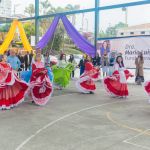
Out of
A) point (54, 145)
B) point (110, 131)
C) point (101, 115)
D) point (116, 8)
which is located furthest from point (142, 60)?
point (54, 145)

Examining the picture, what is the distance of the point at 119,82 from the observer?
11.3 m

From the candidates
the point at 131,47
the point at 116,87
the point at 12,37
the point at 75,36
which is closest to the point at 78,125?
the point at 116,87

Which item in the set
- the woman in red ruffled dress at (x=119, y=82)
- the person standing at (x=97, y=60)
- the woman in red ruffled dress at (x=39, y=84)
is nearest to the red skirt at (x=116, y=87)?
the woman in red ruffled dress at (x=119, y=82)

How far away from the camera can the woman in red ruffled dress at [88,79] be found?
12.0m

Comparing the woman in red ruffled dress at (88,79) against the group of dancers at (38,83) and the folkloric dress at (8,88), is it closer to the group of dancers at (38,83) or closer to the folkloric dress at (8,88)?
the group of dancers at (38,83)

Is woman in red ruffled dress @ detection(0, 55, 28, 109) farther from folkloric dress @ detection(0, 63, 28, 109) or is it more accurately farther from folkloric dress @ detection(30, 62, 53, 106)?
folkloric dress @ detection(30, 62, 53, 106)

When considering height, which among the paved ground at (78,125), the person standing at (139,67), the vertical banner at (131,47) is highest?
the vertical banner at (131,47)

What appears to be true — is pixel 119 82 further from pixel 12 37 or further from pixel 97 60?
pixel 12 37

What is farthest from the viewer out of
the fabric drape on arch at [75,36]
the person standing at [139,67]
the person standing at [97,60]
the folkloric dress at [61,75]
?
the person standing at [97,60]

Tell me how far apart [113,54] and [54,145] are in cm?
1040

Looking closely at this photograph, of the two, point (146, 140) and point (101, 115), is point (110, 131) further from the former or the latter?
point (101, 115)

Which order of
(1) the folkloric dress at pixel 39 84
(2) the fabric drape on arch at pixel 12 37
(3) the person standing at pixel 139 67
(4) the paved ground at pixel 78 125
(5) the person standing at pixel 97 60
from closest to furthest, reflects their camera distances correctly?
(4) the paved ground at pixel 78 125 → (1) the folkloric dress at pixel 39 84 → (3) the person standing at pixel 139 67 → (5) the person standing at pixel 97 60 → (2) the fabric drape on arch at pixel 12 37

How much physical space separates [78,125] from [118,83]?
4.50 metres

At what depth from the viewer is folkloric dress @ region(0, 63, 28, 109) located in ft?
29.0
